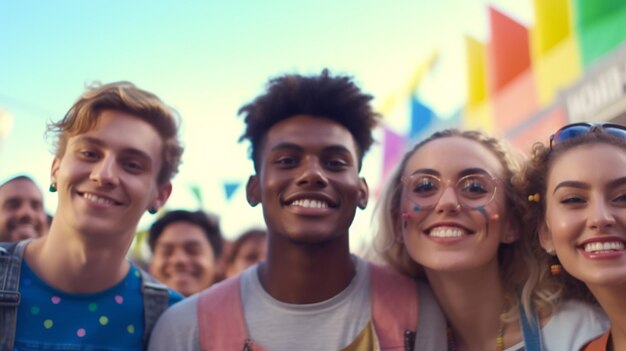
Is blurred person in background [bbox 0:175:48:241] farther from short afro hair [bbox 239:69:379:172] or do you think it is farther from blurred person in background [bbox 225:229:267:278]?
blurred person in background [bbox 225:229:267:278]

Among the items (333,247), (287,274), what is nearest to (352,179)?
(333,247)

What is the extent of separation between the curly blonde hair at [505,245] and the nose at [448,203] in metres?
0.28

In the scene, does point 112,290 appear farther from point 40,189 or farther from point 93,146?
point 40,189

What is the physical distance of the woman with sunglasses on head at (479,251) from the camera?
8.34ft

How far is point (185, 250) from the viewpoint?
189 inches

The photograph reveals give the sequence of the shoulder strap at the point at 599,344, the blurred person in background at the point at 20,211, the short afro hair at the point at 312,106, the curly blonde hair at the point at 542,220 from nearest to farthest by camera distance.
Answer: the shoulder strap at the point at 599,344 < the curly blonde hair at the point at 542,220 < the short afro hair at the point at 312,106 < the blurred person in background at the point at 20,211

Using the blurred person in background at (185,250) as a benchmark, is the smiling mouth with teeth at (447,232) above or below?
below

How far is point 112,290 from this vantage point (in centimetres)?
276

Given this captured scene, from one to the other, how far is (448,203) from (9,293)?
1848 mm

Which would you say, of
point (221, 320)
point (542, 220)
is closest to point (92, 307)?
point (221, 320)

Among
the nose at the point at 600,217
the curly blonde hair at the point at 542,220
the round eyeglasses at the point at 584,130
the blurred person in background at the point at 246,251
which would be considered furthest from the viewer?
the blurred person in background at the point at 246,251

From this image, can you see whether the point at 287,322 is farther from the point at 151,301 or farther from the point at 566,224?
the point at 566,224

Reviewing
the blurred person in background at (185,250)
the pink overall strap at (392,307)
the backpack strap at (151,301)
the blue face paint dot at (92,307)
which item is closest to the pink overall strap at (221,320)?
the backpack strap at (151,301)

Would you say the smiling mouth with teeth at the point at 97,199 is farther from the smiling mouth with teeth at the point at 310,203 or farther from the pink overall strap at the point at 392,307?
the pink overall strap at the point at 392,307
